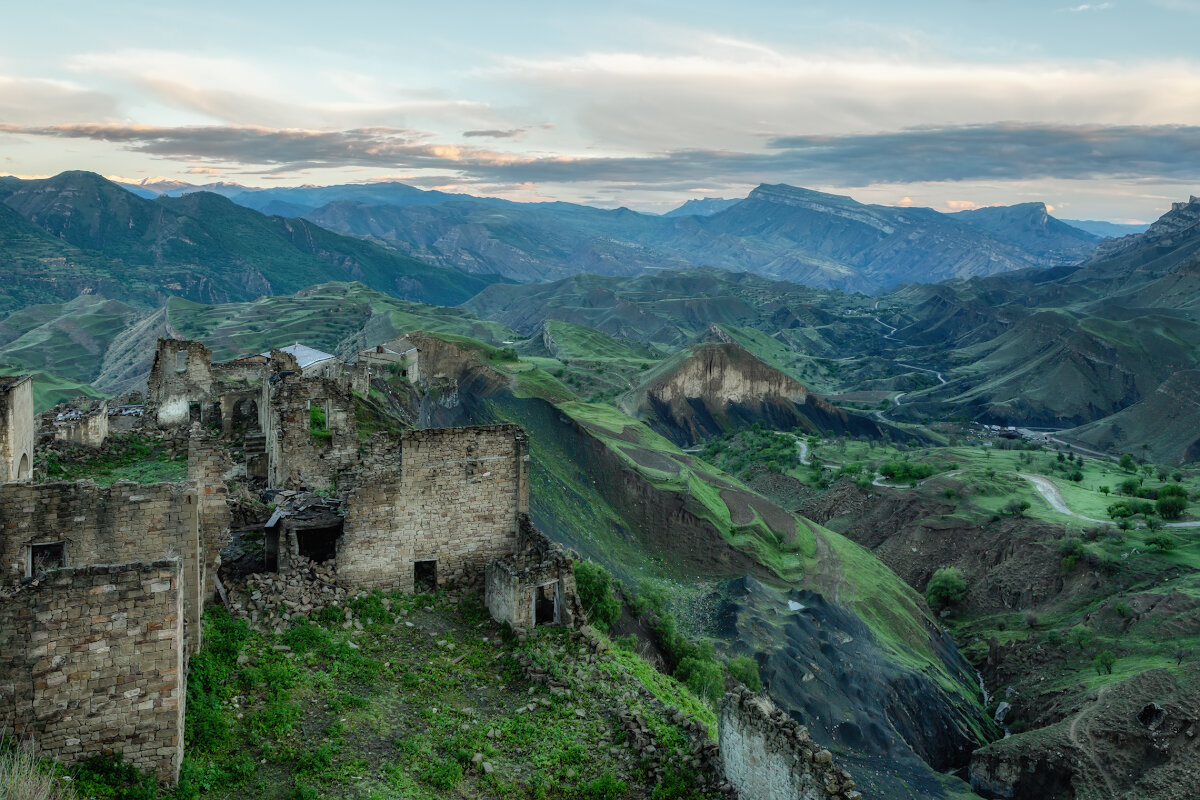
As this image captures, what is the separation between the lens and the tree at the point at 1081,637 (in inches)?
1725

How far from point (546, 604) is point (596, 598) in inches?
275

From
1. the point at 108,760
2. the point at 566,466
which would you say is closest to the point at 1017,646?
the point at 566,466

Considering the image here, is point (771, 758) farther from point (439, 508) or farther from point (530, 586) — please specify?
point (439, 508)

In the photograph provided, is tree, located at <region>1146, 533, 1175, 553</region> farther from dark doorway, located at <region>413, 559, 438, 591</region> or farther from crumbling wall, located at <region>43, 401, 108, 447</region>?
crumbling wall, located at <region>43, 401, 108, 447</region>

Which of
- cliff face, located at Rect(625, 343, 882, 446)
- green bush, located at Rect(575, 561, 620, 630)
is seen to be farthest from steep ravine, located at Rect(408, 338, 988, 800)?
cliff face, located at Rect(625, 343, 882, 446)

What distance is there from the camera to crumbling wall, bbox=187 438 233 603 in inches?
618

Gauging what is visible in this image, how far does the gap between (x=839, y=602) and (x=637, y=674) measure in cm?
2722

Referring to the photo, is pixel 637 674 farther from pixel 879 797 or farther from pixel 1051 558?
pixel 1051 558

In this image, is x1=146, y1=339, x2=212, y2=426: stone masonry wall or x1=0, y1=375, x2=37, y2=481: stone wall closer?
x1=0, y1=375, x2=37, y2=481: stone wall

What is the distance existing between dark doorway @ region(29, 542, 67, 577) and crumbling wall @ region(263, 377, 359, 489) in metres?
7.05

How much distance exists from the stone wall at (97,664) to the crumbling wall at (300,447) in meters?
9.57

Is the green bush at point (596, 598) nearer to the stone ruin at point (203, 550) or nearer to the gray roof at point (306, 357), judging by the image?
the stone ruin at point (203, 550)

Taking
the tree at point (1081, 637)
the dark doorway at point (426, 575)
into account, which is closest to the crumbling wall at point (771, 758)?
the dark doorway at point (426, 575)

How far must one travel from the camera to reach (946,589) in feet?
175
